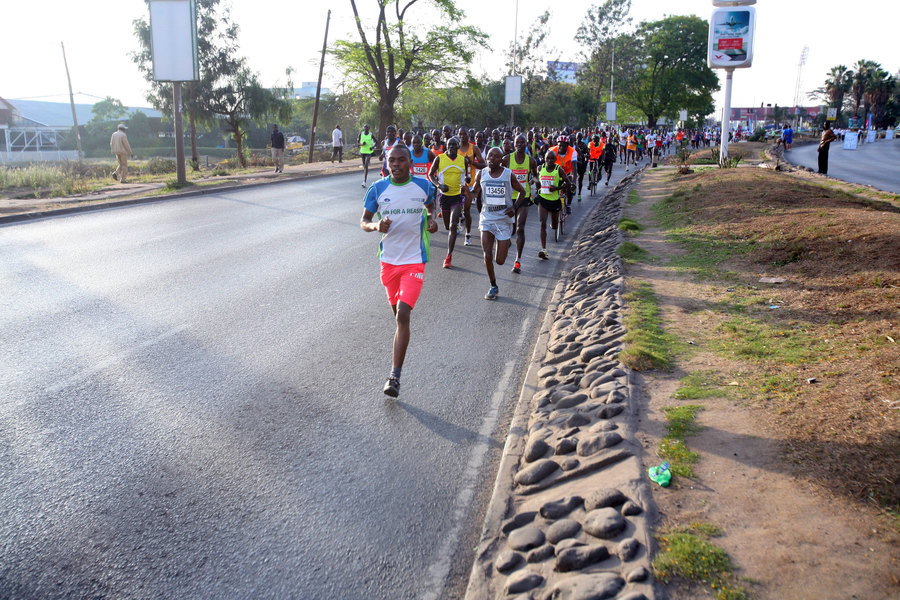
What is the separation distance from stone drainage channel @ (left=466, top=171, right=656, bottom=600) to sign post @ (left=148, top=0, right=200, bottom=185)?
1912 centimetres

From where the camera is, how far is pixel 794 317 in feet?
21.6

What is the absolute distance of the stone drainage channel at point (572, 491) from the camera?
3.06 meters

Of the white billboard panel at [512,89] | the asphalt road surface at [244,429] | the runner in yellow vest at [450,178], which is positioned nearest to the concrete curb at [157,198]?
the asphalt road surface at [244,429]

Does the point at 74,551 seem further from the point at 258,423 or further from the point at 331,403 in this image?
the point at 331,403

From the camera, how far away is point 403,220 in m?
5.70

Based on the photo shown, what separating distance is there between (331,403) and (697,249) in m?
7.17

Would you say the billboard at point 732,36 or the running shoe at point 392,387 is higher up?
the billboard at point 732,36

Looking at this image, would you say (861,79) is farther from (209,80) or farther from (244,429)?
(244,429)

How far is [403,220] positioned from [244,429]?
2.06 m

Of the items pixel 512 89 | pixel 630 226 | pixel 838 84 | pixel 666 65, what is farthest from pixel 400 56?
pixel 838 84

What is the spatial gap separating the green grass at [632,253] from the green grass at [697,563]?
23.3 ft

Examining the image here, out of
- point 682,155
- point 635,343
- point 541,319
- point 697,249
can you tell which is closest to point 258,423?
point 635,343

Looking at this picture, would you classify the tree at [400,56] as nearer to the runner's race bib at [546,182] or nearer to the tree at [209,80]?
the tree at [209,80]

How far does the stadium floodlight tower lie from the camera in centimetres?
2617
